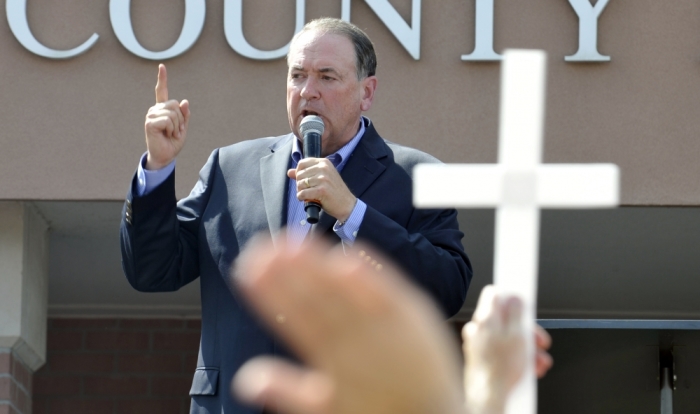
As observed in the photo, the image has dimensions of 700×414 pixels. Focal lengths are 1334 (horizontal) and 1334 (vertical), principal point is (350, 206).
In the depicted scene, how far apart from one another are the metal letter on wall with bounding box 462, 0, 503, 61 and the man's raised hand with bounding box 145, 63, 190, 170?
1.87 meters

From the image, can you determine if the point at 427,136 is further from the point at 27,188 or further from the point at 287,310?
the point at 287,310

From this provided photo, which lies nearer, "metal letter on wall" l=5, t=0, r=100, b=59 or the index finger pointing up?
the index finger pointing up

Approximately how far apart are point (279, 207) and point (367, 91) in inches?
20.2

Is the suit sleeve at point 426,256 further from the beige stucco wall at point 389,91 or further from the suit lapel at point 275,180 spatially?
the beige stucco wall at point 389,91

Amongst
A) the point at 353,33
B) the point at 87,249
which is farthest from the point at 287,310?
the point at 87,249

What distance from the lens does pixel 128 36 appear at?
15.9ft

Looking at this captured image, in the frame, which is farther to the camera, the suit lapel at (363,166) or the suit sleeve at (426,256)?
the suit lapel at (363,166)

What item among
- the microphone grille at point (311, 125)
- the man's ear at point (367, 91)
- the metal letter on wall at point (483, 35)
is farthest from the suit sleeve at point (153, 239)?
the metal letter on wall at point (483, 35)

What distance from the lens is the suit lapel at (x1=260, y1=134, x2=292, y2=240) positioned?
3225mm

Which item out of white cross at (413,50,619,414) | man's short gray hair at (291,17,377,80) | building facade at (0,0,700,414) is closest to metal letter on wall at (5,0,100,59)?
building facade at (0,0,700,414)

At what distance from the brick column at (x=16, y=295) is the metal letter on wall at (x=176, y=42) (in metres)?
0.72

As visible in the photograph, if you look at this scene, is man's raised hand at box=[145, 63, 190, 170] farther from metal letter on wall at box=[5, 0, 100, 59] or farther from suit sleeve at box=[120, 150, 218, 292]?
metal letter on wall at box=[5, 0, 100, 59]

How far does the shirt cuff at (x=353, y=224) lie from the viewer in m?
2.92

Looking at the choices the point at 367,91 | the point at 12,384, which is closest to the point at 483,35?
the point at 367,91
